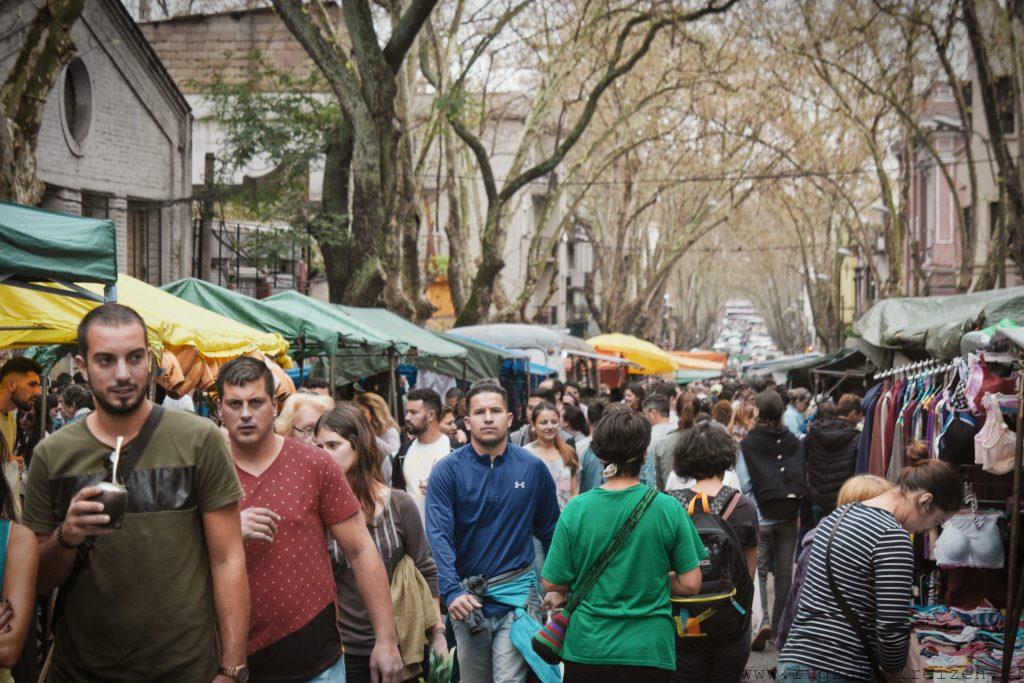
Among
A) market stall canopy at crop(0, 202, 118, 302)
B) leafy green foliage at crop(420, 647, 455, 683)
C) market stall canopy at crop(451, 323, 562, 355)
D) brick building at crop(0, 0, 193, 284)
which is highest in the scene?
brick building at crop(0, 0, 193, 284)

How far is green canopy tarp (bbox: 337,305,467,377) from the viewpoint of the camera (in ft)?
50.6

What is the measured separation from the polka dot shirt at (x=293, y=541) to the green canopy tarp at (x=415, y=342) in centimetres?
1012

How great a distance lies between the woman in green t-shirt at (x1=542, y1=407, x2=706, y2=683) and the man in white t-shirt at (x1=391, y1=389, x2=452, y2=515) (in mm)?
3502

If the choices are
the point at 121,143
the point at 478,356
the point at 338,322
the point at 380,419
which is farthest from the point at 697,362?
the point at 380,419

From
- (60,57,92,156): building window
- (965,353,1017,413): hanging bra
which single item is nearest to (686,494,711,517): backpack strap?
(965,353,1017,413): hanging bra

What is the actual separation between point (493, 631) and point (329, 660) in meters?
1.69

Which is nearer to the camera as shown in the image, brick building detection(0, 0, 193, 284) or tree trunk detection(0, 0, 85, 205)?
tree trunk detection(0, 0, 85, 205)

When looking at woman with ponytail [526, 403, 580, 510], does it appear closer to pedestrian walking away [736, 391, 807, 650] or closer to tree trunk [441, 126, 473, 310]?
pedestrian walking away [736, 391, 807, 650]

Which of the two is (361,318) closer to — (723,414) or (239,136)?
(723,414)

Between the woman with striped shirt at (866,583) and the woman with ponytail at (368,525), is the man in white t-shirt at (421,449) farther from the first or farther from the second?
the woman with striped shirt at (866,583)

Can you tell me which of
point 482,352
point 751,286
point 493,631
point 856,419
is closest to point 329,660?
point 493,631

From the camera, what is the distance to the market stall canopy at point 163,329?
25.1 ft

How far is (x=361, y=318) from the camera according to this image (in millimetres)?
15609

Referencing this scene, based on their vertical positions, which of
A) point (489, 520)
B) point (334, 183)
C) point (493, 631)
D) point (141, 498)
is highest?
point (334, 183)
